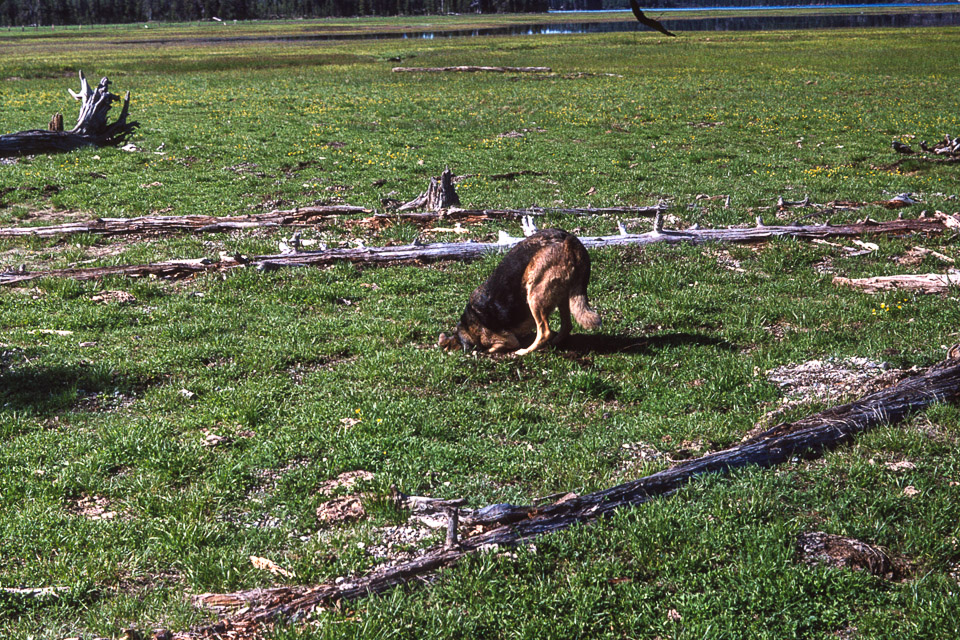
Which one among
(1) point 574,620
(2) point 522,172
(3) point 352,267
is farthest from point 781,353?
(2) point 522,172

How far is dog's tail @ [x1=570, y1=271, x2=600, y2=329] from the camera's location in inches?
343

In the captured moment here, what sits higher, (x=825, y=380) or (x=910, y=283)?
(x=910, y=283)

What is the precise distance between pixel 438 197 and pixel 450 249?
348 centimetres

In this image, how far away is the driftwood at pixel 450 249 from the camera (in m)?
12.8

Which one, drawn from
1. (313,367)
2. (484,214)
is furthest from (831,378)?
(484,214)

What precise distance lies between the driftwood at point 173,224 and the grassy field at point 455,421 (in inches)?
16.9

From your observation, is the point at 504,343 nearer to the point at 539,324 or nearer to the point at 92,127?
the point at 539,324

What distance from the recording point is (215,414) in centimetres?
812

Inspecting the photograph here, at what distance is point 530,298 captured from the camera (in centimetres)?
906

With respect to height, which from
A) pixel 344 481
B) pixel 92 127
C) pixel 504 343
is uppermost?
pixel 92 127

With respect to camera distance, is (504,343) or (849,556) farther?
(504,343)

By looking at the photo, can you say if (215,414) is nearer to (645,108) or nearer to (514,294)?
(514,294)

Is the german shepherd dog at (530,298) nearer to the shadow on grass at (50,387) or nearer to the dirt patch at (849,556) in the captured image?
the dirt patch at (849,556)

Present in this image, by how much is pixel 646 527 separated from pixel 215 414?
498 centimetres
